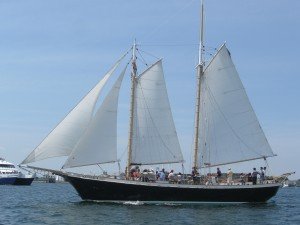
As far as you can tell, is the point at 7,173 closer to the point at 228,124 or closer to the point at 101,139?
the point at 101,139

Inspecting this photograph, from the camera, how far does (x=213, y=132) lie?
55.9 metres

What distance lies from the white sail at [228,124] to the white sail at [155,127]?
3413mm

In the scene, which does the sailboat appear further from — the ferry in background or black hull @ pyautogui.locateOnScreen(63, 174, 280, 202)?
the ferry in background

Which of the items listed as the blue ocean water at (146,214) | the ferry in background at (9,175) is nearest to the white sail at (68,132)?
the blue ocean water at (146,214)

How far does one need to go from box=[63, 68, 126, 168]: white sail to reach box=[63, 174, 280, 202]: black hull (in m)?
1.98

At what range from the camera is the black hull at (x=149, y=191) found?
52.8m

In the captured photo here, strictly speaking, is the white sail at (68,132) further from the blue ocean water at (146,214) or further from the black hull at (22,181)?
the black hull at (22,181)

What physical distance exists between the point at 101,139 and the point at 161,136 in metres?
5.50

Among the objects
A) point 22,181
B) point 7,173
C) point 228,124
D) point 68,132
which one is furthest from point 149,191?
point 22,181

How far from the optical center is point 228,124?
55.6 metres

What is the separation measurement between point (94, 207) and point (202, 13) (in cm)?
2154

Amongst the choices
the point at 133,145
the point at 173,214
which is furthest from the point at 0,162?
the point at 173,214

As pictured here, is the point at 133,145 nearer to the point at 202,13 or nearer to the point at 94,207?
the point at 94,207

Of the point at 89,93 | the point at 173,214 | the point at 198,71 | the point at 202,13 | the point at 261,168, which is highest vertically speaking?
the point at 202,13
